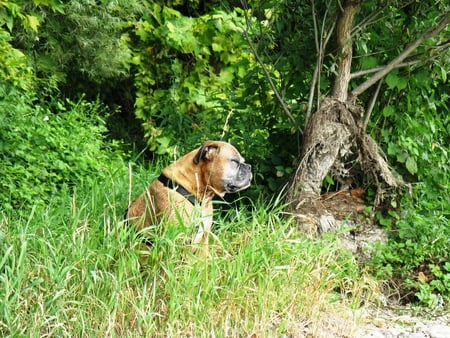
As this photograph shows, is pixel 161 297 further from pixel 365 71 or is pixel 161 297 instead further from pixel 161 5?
pixel 161 5

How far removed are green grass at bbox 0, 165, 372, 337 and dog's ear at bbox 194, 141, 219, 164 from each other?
21.6 inches

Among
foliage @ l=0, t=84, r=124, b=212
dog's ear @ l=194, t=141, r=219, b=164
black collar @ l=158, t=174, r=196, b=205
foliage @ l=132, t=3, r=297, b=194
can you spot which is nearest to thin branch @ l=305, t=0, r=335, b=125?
dog's ear @ l=194, t=141, r=219, b=164

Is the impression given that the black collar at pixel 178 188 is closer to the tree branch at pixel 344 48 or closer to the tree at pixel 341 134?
the tree at pixel 341 134

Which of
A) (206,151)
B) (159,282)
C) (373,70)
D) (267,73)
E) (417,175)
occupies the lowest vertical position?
(159,282)

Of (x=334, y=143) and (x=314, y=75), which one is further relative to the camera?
(x=314, y=75)

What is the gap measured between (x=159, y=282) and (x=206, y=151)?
1232 mm

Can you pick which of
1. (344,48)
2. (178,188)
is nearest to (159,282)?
(178,188)

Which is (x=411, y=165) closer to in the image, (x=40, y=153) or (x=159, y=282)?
(x=159, y=282)

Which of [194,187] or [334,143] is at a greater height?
[334,143]

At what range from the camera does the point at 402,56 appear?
6535mm

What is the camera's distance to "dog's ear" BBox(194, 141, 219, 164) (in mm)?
5629

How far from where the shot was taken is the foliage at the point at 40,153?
284 inches

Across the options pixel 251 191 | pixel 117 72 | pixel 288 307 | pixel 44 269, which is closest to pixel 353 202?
pixel 251 191

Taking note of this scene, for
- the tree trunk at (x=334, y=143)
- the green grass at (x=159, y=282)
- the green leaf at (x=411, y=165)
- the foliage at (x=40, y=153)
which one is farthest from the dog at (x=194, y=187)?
the green leaf at (x=411, y=165)
